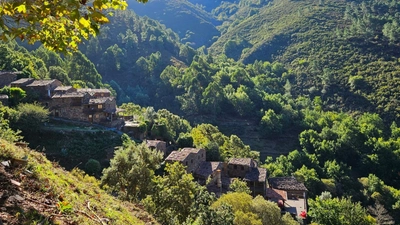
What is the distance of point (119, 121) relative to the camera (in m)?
37.3

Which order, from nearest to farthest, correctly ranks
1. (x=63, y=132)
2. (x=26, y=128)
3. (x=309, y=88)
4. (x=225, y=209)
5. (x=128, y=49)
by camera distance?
(x=225, y=209) → (x=26, y=128) → (x=63, y=132) → (x=309, y=88) → (x=128, y=49)

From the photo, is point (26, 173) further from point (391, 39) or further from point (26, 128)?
point (391, 39)

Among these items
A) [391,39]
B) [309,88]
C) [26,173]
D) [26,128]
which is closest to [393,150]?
[309,88]

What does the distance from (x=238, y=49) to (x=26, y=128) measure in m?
98.5

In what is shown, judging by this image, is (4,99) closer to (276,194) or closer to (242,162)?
(242,162)

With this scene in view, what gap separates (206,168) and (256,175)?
578 centimetres

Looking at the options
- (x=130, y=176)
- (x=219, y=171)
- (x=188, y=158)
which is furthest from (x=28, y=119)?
(x=219, y=171)

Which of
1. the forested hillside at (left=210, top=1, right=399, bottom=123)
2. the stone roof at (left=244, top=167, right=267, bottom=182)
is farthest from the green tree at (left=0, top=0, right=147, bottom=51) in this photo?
the forested hillside at (left=210, top=1, right=399, bottom=123)

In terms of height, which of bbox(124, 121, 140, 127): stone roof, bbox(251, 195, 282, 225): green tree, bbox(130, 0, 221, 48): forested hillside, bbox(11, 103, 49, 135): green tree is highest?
bbox(130, 0, 221, 48): forested hillside

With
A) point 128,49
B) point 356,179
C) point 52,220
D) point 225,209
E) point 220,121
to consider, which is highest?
point 128,49

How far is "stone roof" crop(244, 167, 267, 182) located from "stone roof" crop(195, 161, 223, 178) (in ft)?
10.4

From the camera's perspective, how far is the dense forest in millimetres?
19656

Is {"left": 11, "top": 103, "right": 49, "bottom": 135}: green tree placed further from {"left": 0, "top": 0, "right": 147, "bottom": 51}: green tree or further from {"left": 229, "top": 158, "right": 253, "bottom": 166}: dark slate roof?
{"left": 0, "top": 0, "right": 147, "bottom": 51}: green tree

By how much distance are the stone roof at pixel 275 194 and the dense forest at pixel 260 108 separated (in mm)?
3478
